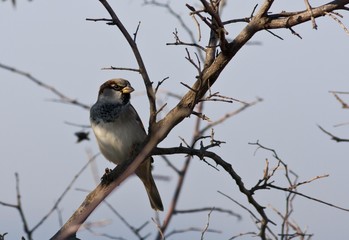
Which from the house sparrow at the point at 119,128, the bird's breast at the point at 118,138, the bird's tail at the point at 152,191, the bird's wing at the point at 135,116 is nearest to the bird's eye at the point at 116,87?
the house sparrow at the point at 119,128

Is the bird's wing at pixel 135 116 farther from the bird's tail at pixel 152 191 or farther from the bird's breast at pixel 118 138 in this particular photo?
the bird's tail at pixel 152 191

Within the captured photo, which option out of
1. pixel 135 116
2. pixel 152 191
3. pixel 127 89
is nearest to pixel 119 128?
pixel 135 116

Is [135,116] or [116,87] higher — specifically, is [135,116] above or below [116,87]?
below

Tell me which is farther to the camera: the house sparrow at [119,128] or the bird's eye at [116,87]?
the bird's eye at [116,87]

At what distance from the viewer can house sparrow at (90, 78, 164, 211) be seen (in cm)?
525

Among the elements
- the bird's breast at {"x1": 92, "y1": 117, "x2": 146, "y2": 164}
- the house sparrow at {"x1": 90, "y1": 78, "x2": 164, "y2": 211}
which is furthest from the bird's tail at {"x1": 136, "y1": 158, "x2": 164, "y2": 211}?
the bird's breast at {"x1": 92, "y1": 117, "x2": 146, "y2": 164}

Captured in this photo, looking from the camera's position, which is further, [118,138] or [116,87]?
[116,87]

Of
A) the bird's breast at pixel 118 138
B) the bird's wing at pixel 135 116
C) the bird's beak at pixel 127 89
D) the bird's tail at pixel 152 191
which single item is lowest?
the bird's tail at pixel 152 191

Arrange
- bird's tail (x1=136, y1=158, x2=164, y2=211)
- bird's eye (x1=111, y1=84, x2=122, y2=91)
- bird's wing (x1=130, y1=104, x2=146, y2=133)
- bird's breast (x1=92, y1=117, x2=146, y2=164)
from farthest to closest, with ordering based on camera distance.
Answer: bird's eye (x1=111, y1=84, x2=122, y2=91), bird's tail (x1=136, y1=158, x2=164, y2=211), bird's wing (x1=130, y1=104, x2=146, y2=133), bird's breast (x1=92, y1=117, x2=146, y2=164)

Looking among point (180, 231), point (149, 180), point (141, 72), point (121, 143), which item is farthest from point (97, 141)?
point (141, 72)

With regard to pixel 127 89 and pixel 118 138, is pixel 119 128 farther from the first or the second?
pixel 127 89

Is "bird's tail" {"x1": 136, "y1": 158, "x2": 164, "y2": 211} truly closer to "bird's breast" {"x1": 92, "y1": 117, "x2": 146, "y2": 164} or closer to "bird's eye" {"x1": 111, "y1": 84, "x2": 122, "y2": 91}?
"bird's breast" {"x1": 92, "y1": 117, "x2": 146, "y2": 164}

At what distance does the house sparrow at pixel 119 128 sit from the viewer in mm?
5248

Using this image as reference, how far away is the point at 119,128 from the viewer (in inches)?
209
